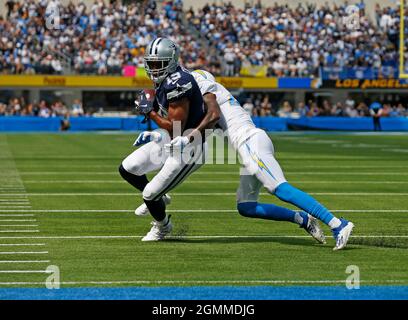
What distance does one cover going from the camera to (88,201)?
12672mm

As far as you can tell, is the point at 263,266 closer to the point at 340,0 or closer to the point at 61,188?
the point at 61,188

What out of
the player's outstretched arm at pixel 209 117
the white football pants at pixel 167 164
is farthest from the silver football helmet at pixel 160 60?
the white football pants at pixel 167 164

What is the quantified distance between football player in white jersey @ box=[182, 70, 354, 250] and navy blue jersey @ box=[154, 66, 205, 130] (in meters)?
0.11

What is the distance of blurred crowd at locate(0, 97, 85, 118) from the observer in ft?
131

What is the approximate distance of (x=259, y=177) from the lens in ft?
27.2

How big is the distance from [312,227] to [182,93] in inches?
66.7

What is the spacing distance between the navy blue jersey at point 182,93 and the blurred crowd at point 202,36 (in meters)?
33.1

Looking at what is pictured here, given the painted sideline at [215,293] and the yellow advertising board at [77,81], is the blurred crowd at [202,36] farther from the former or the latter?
the painted sideline at [215,293]

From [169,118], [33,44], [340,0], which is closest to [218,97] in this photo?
[169,118]

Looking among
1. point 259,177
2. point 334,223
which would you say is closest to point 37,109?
point 259,177

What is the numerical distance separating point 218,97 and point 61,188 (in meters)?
6.33

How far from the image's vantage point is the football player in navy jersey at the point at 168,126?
8.44m

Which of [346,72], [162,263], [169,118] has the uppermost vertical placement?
[169,118]

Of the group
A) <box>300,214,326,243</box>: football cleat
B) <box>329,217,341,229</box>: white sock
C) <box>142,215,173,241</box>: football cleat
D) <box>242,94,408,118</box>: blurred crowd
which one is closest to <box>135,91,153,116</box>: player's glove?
<box>142,215,173,241</box>: football cleat
